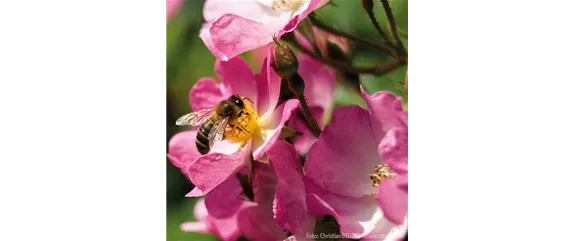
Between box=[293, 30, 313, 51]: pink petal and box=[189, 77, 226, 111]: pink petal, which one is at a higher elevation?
box=[293, 30, 313, 51]: pink petal

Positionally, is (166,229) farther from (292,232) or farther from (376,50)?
(376,50)

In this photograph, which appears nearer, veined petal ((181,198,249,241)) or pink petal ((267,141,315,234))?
pink petal ((267,141,315,234))

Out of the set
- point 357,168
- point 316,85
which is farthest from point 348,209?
point 316,85

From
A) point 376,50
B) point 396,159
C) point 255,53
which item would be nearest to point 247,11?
point 255,53

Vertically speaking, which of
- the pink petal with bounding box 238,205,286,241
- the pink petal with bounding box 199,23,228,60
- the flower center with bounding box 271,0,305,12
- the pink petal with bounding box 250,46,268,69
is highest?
the flower center with bounding box 271,0,305,12

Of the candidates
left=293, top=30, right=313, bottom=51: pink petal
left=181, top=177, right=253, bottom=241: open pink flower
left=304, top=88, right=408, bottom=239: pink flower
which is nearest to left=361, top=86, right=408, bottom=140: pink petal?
left=304, top=88, right=408, bottom=239: pink flower

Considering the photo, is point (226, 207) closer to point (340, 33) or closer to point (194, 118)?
point (194, 118)

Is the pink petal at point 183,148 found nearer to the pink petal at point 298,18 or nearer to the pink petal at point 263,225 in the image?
the pink petal at point 263,225

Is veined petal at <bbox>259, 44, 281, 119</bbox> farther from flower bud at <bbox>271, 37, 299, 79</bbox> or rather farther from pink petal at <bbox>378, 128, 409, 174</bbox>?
pink petal at <bbox>378, 128, 409, 174</bbox>
